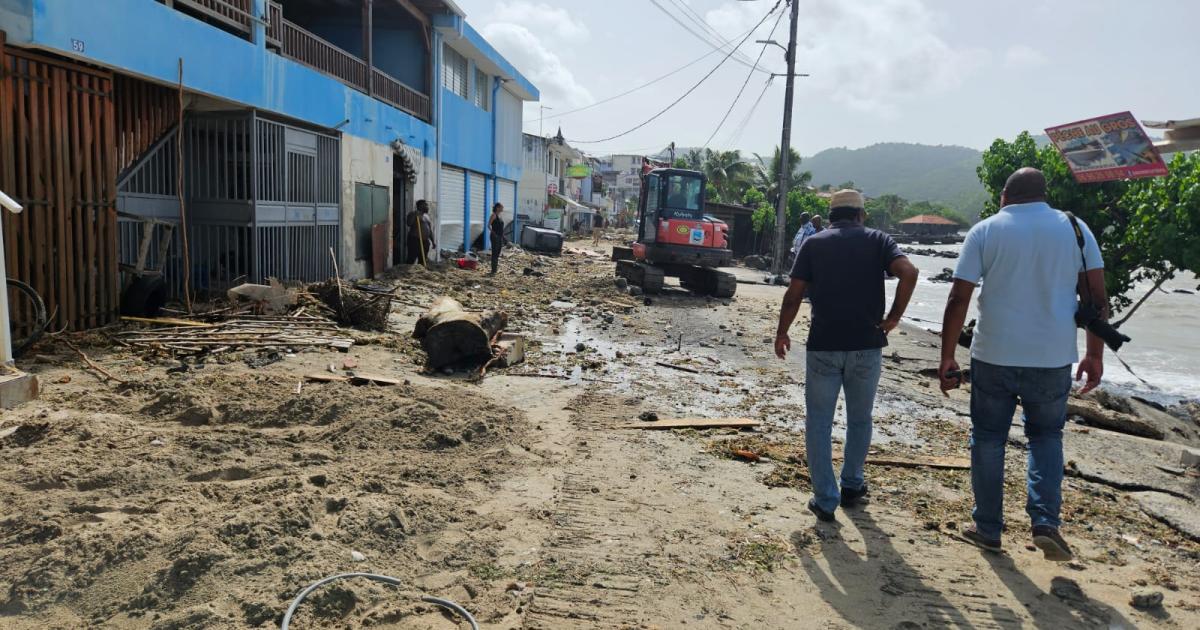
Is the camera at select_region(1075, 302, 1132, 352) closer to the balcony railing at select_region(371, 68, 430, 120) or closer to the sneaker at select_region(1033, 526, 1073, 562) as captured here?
the sneaker at select_region(1033, 526, 1073, 562)

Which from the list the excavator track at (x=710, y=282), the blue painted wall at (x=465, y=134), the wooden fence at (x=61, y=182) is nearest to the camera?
the wooden fence at (x=61, y=182)

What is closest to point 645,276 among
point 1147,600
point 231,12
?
point 231,12

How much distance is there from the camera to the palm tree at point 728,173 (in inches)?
2219

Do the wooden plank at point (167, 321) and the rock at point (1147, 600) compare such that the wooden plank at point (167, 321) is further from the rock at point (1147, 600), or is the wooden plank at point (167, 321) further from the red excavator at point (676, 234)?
the red excavator at point (676, 234)

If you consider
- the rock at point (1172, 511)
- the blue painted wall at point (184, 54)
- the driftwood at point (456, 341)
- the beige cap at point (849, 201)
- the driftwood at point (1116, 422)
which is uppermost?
the blue painted wall at point (184, 54)

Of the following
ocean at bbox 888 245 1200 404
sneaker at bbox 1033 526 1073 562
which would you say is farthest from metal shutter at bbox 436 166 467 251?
sneaker at bbox 1033 526 1073 562

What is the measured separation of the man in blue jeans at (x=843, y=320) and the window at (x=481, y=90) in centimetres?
2084

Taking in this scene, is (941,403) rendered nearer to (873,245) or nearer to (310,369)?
(873,245)

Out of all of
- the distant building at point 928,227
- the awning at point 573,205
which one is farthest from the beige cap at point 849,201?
the distant building at point 928,227

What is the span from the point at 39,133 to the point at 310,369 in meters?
3.41

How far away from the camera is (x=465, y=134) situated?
22.5 m

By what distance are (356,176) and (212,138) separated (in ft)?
12.5

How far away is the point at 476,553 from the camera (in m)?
3.64

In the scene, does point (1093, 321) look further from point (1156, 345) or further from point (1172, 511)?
point (1156, 345)
